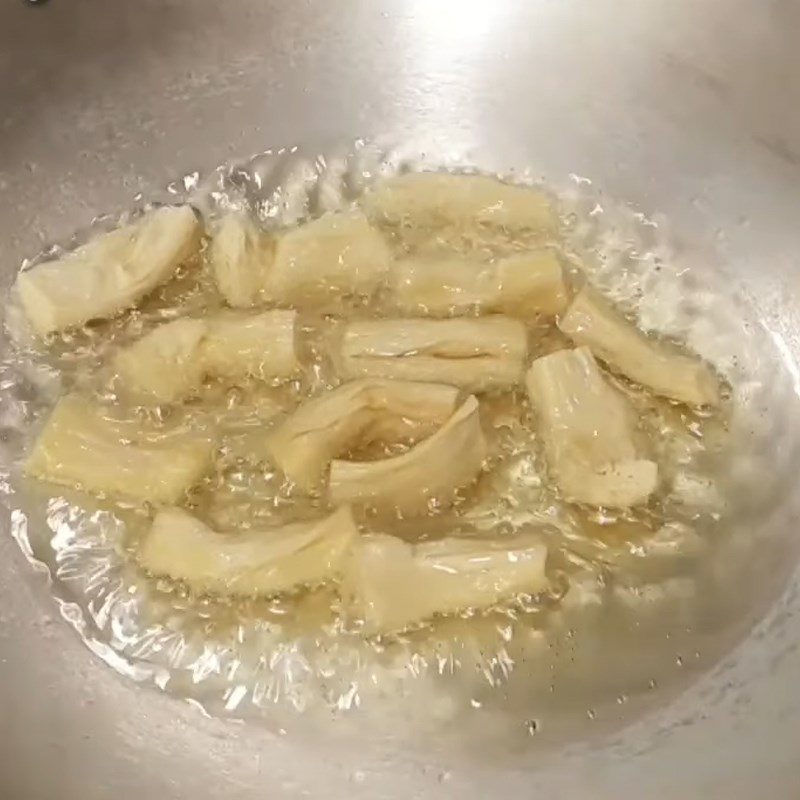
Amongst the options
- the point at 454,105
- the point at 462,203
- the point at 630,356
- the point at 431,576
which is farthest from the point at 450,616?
the point at 454,105

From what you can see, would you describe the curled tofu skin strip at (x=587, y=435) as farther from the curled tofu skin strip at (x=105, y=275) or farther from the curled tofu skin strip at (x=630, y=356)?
the curled tofu skin strip at (x=105, y=275)

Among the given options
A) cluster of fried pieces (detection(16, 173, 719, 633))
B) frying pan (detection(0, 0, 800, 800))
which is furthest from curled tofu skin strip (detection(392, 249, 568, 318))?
frying pan (detection(0, 0, 800, 800))

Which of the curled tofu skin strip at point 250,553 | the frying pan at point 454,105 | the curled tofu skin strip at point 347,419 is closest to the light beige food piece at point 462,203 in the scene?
the frying pan at point 454,105

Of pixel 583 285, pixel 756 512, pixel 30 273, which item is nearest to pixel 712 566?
pixel 756 512

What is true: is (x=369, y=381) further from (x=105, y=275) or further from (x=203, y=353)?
(x=105, y=275)

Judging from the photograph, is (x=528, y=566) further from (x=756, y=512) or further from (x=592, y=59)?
(x=592, y=59)

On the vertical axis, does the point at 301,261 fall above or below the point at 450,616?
above

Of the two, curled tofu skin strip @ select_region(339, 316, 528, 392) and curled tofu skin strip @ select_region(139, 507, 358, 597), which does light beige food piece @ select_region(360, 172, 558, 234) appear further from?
curled tofu skin strip @ select_region(139, 507, 358, 597)
